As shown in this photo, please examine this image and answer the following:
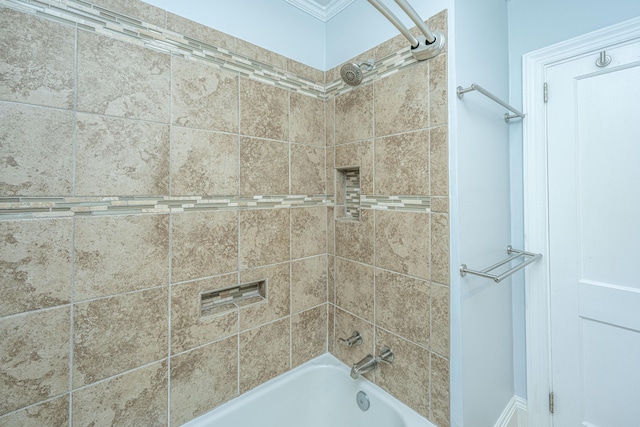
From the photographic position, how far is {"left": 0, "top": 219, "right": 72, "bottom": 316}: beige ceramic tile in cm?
81

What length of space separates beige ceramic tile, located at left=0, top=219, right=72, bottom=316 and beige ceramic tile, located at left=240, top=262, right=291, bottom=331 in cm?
65

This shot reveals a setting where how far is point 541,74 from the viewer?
131 centimetres

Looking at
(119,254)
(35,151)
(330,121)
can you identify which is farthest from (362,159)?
(35,151)

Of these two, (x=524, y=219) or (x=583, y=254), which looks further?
(x=524, y=219)

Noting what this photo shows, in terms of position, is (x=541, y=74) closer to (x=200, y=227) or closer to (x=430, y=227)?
(x=430, y=227)

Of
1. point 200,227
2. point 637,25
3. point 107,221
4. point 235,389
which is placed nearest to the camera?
point 107,221

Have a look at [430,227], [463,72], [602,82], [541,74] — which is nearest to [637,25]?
[602,82]

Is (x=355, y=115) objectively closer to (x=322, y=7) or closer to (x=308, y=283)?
(x=322, y=7)

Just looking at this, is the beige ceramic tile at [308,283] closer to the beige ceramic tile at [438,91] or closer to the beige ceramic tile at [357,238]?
the beige ceramic tile at [357,238]

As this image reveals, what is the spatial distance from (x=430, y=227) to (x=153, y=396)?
1347 millimetres

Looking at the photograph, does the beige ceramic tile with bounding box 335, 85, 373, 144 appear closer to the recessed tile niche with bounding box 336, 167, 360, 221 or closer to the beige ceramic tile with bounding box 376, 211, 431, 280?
the recessed tile niche with bounding box 336, 167, 360, 221

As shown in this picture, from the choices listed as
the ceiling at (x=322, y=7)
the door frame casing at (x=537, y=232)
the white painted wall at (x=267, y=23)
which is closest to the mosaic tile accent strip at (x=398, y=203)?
the door frame casing at (x=537, y=232)

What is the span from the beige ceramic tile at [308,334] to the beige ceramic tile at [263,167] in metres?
0.76

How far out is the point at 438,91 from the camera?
1089 millimetres
